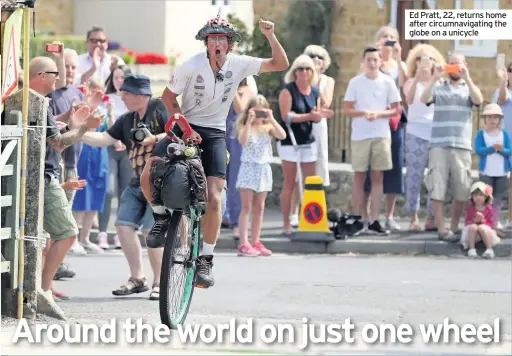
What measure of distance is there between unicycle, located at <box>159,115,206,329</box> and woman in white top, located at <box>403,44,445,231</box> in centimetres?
743

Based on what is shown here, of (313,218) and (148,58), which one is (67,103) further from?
(148,58)

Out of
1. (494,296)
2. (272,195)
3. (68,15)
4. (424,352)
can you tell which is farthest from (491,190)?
(68,15)

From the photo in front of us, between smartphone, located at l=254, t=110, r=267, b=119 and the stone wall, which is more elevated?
smartphone, located at l=254, t=110, r=267, b=119

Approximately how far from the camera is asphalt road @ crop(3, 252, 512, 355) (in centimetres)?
991

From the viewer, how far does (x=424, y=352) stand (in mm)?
9781

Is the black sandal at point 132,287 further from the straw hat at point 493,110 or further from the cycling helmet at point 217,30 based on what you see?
the straw hat at point 493,110

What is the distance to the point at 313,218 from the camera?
16.5m

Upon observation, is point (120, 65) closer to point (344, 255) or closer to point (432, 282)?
point (344, 255)

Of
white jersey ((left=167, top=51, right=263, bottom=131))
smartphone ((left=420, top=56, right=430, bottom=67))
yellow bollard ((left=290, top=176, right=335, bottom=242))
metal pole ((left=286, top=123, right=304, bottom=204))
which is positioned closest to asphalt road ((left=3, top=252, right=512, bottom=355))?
yellow bollard ((left=290, top=176, right=335, bottom=242))

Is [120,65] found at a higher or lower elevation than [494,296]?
higher

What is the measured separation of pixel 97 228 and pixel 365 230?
10.2 feet

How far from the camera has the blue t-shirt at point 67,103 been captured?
1373cm

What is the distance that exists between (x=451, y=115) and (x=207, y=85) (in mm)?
7208

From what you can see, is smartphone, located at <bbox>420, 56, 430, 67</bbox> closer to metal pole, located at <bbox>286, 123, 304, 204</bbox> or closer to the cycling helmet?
metal pole, located at <bbox>286, 123, 304, 204</bbox>
